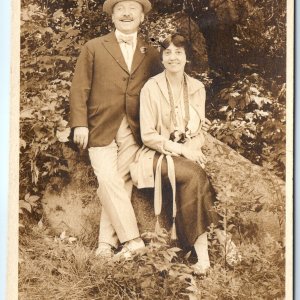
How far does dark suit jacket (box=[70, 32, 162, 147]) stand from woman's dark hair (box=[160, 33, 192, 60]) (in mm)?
99

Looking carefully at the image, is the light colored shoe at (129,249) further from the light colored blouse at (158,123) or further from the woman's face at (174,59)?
the woman's face at (174,59)

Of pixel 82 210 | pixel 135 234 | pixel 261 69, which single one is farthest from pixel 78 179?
pixel 261 69

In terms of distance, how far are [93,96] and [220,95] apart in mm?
442

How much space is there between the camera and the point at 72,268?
5.86 ft

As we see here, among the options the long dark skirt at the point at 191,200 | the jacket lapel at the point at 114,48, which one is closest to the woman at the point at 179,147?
the long dark skirt at the point at 191,200

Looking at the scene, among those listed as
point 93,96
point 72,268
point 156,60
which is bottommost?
point 72,268

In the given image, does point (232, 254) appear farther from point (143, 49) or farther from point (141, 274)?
point (143, 49)

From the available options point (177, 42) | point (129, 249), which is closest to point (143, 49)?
point (177, 42)

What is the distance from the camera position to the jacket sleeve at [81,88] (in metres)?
1.83

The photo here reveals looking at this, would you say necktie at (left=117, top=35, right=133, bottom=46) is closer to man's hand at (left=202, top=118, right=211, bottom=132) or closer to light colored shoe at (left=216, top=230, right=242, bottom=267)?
man's hand at (left=202, top=118, right=211, bottom=132)

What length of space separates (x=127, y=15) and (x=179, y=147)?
1.61 feet

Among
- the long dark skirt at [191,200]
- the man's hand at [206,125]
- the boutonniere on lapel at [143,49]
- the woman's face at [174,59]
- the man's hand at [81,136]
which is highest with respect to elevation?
the boutonniere on lapel at [143,49]

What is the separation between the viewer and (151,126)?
1846 mm

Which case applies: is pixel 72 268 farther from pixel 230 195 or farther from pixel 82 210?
pixel 230 195
